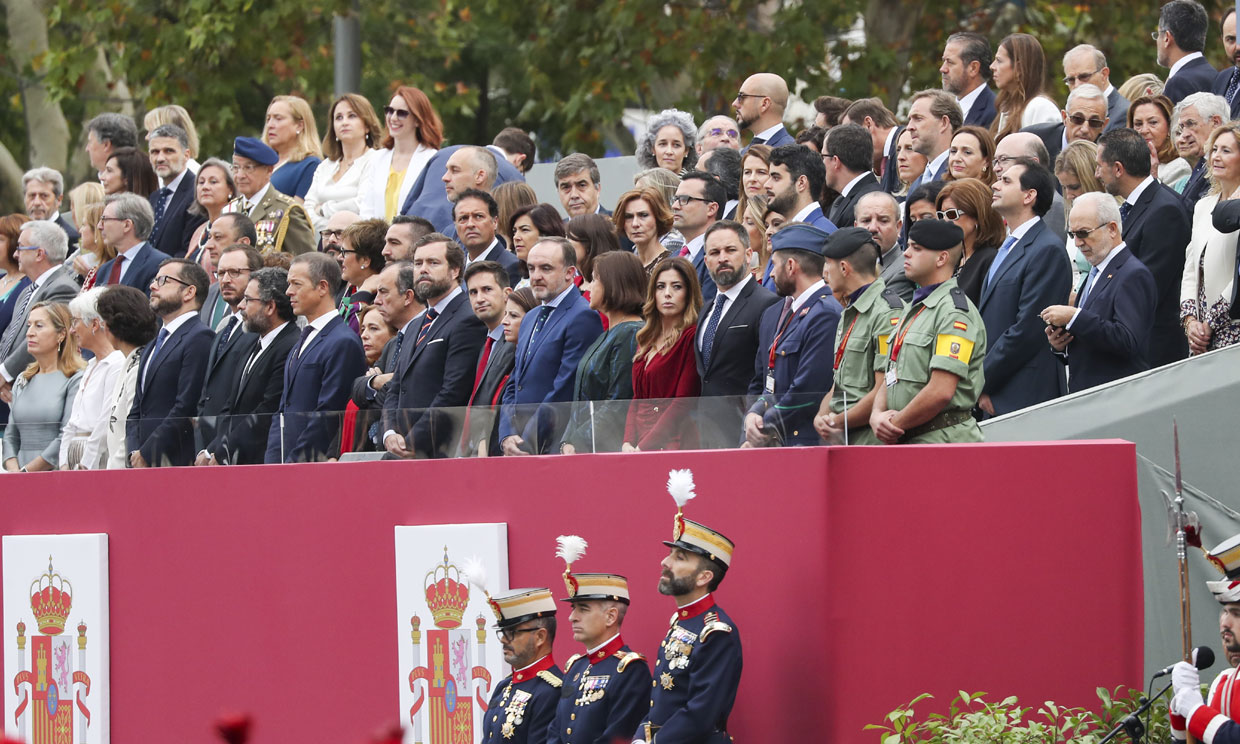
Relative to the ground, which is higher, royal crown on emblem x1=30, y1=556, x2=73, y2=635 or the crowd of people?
the crowd of people

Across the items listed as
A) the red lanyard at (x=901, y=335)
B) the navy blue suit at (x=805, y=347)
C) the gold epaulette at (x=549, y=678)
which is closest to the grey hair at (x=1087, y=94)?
the navy blue suit at (x=805, y=347)

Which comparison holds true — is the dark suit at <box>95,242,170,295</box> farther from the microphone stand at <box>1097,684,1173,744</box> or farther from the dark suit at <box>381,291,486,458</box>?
the microphone stand at <box>1097,684,1173,744</box>

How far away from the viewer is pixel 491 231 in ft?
39.5

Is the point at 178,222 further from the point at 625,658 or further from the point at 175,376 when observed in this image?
the point at 625,658

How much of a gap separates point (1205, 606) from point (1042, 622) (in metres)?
1.19

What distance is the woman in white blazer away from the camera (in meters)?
13.6

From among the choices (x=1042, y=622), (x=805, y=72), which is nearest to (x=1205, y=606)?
(x=1042, y=622)

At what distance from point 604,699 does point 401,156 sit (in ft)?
21.1

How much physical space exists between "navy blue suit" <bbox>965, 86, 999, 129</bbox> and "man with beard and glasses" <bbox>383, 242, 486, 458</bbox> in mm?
3591

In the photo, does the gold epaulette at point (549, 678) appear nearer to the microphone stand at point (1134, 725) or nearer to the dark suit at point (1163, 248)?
the microphone stand at point (1134, 725)

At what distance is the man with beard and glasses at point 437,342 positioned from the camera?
1065cm

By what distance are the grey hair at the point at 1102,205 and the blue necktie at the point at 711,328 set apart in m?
1.79

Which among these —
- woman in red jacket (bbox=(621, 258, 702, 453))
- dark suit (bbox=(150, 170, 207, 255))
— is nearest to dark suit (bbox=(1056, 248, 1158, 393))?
woman in red jacket (bbox=(621, 258, 702, 453))

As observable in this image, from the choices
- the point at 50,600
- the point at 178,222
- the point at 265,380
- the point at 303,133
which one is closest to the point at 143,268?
the point at 178,222
